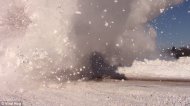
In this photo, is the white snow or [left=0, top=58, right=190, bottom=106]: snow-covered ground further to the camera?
the white snow

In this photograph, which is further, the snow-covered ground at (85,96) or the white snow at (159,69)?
the white snow at (159,69)

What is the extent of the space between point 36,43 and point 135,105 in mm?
11846

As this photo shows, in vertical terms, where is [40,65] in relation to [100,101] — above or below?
above

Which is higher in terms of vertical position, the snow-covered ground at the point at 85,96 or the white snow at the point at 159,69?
the white snow at the point at 159,69

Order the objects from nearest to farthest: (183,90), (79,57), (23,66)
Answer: (183,90), (23,66), (79,57)

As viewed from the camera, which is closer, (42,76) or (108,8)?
(42,76)

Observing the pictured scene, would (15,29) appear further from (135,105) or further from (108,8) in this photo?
(135,105)

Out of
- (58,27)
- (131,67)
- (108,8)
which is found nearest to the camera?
(58,27)

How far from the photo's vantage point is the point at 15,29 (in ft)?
82.9

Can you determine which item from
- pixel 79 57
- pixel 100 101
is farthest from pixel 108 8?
pixel 100 101

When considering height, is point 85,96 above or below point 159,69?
below

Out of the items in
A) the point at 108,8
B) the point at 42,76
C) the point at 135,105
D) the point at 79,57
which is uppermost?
the point at 108,8

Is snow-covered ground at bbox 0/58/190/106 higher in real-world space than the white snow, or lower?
lower

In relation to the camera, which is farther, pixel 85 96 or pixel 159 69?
pixel 159 69
